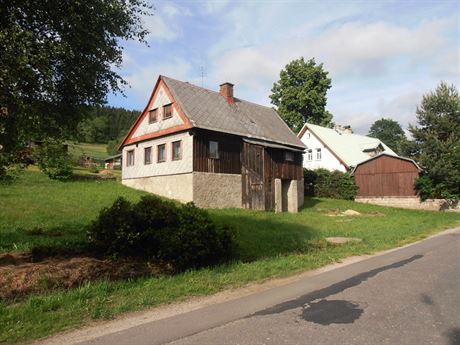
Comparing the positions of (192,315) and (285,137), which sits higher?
(285,137)

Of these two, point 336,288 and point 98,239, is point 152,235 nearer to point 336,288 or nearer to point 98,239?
point 98,239

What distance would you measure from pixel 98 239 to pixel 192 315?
15.1ft

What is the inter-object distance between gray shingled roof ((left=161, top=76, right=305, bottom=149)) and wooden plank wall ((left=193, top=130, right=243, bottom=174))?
526mm

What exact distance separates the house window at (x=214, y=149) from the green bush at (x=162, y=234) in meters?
15.0

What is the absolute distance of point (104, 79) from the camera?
9.66 meters

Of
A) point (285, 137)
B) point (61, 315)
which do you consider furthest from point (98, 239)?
point (285, 137)

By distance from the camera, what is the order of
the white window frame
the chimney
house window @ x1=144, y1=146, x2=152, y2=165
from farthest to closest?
1. the white window frame
2. the chimney
3. house window @ x1=144, y1=146, x2=152, y2=165

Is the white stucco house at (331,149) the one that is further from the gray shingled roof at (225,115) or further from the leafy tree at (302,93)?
the gray shingled roof at (225,115)

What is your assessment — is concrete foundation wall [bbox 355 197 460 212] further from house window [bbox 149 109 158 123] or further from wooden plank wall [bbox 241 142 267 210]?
house window [bbox 149 109 158 123]

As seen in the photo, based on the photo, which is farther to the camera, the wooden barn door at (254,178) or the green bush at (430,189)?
the green bush at (430,189)

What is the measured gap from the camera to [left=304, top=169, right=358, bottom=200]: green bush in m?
40.3

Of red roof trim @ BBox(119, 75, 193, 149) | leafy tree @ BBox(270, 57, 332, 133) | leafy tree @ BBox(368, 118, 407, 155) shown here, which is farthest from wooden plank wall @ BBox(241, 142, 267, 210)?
leafy tree @ BBox(368, 118, 407, 155)

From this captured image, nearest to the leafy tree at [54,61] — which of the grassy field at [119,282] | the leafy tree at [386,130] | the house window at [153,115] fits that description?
the grassy field at [119,282]

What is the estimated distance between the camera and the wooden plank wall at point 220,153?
24.1 meters
